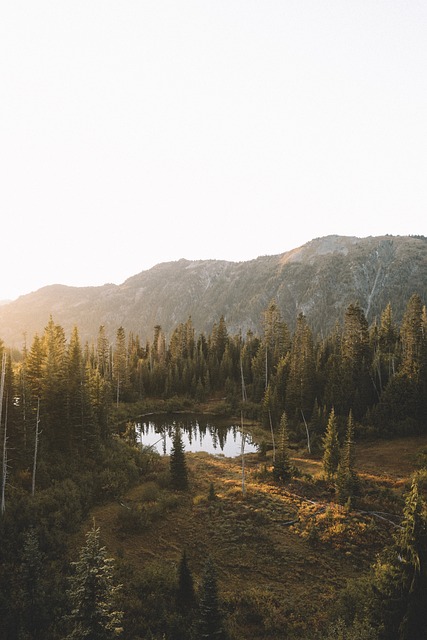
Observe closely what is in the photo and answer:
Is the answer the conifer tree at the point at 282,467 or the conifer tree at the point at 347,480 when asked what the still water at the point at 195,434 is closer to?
the conifer tree at the point at 282,467

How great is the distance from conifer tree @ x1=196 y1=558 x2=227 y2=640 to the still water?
34654 millimetres

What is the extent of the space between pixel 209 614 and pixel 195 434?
48.9 metres

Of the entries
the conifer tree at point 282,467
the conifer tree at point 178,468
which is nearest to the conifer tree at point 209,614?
the conifer tree at point 178,468

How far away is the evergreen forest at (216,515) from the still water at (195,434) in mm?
4634

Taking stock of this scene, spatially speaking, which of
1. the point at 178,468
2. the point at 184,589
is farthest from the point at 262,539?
the point at 178,468

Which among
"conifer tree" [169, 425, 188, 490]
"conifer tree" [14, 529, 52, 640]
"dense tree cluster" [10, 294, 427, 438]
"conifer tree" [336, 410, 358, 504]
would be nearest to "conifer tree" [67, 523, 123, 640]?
"conifer tree" [14, 529, 52, 640]

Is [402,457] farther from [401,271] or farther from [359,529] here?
[401,271]

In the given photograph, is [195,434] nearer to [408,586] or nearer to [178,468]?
[178,468]

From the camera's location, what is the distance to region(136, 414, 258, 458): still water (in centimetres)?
5359

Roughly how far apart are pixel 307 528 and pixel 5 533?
20.1 m

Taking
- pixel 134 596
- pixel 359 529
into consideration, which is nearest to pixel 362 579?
pixel 359 529

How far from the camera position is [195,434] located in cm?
6228

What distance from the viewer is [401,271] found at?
194125mm

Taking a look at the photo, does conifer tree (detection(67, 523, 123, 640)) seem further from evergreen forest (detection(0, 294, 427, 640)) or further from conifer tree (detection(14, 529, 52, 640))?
conifer tree (detection(14, 529, 52, 640))
